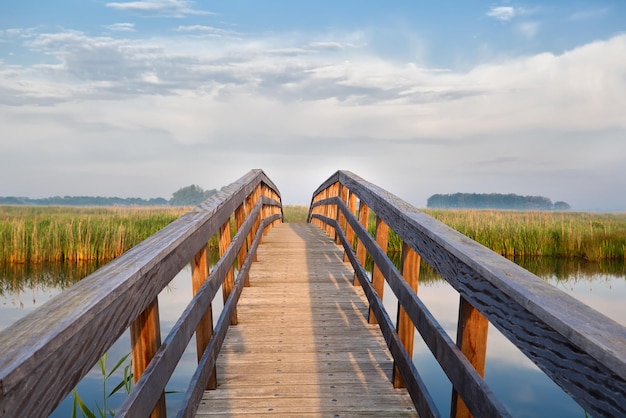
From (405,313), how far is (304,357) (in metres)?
0.87

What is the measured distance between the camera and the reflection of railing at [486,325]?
44.2 inches

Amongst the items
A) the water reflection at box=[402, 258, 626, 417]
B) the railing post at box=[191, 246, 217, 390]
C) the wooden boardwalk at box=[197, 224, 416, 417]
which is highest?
the railing post at box=[191, 246, 217, 390]

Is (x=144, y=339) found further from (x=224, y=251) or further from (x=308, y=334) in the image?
(x=308, y=334)

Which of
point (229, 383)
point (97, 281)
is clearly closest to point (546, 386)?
point (229, 383)

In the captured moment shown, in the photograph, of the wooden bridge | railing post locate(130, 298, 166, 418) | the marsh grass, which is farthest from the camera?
the marsh grass

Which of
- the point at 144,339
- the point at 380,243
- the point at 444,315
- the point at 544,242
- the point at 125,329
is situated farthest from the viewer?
the point at 544,242

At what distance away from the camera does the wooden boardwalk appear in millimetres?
Result: 2771

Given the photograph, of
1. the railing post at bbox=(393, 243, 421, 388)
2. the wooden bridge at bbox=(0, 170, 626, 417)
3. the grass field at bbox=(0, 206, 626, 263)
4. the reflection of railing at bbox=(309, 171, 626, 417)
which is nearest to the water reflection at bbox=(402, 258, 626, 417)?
the grass field at bbox=(0, 206, 626, 263)

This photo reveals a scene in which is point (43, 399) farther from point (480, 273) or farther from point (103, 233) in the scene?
point (103, 233)

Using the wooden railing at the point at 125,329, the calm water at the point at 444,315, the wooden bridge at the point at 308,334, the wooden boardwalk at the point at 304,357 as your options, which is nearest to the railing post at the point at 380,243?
the wooden bridge at the point at 308,334

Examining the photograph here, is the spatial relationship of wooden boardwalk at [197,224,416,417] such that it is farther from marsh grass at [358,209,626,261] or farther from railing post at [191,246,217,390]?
marsh grass at [358,209,626,261]

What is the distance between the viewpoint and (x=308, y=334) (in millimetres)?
3906

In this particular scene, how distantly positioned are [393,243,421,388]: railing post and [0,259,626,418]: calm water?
5.96ft

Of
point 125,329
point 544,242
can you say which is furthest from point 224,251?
point 544,242
